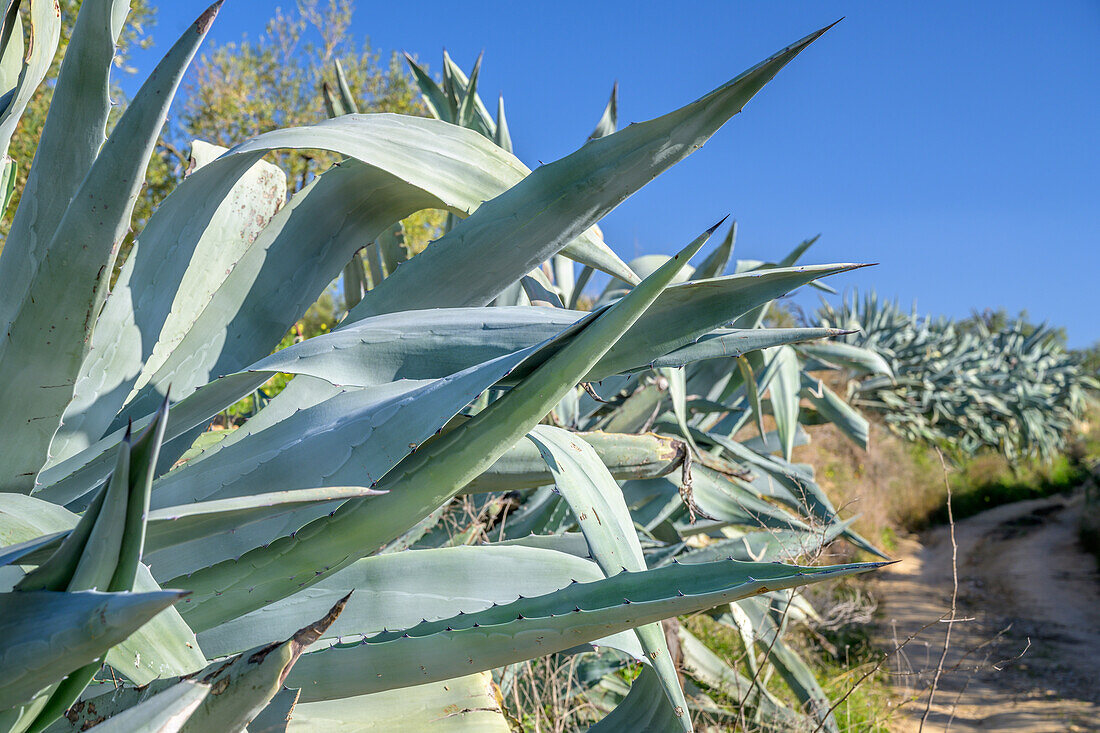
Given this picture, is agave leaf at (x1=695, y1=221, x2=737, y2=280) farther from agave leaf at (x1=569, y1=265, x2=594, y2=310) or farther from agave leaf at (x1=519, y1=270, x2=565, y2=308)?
agave leaf at (x1=519, y1=270, x2=565, y2=308)

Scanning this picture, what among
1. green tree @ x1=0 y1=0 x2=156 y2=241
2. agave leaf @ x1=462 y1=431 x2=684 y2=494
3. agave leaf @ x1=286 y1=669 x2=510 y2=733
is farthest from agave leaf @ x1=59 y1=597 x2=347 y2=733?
green tree @ x1=0 y1=0 x2=156 y2=241

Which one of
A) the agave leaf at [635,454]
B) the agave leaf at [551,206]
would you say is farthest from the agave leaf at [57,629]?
the agave leaf at [635,454]

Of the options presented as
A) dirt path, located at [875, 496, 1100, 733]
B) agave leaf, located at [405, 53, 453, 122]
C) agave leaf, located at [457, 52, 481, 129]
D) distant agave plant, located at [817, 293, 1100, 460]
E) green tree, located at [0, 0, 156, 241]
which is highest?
A: green tree, located at [0, 0, 156, 241]

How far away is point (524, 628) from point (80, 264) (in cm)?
52

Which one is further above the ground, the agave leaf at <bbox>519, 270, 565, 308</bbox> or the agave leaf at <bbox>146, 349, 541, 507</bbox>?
the agave leaf at <bbox>519, 270, 565, 308</bbox>

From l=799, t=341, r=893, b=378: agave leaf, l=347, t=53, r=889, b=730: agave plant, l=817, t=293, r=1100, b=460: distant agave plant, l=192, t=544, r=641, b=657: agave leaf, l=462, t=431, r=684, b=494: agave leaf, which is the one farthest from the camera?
l=817, t=293, r=1100, b=460: distant agave plant

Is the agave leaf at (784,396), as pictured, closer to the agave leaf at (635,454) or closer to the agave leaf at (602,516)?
the agave leaf at (635,454)

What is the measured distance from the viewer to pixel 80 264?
0.70m

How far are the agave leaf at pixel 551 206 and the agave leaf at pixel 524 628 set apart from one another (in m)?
0.38

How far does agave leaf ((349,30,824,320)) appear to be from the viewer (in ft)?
2.46

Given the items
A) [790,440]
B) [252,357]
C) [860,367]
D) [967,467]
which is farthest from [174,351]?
[967,467]

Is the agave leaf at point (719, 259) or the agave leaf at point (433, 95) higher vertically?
the agave leaf at point (433, 95)

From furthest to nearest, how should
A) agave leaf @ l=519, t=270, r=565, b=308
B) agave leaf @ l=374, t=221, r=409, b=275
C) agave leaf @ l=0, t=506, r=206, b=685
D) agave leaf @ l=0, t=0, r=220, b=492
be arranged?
agave leaf @ l=374, t=221, r=409, b=275 → agave leaf @ l=519, t=270, r=565, b=308 → agave leaf @ l=0, t=0, r=220, b=492 → agave leaf @ l=0, t=506, r=206, b=685

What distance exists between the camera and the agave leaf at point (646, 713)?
2.78ft
